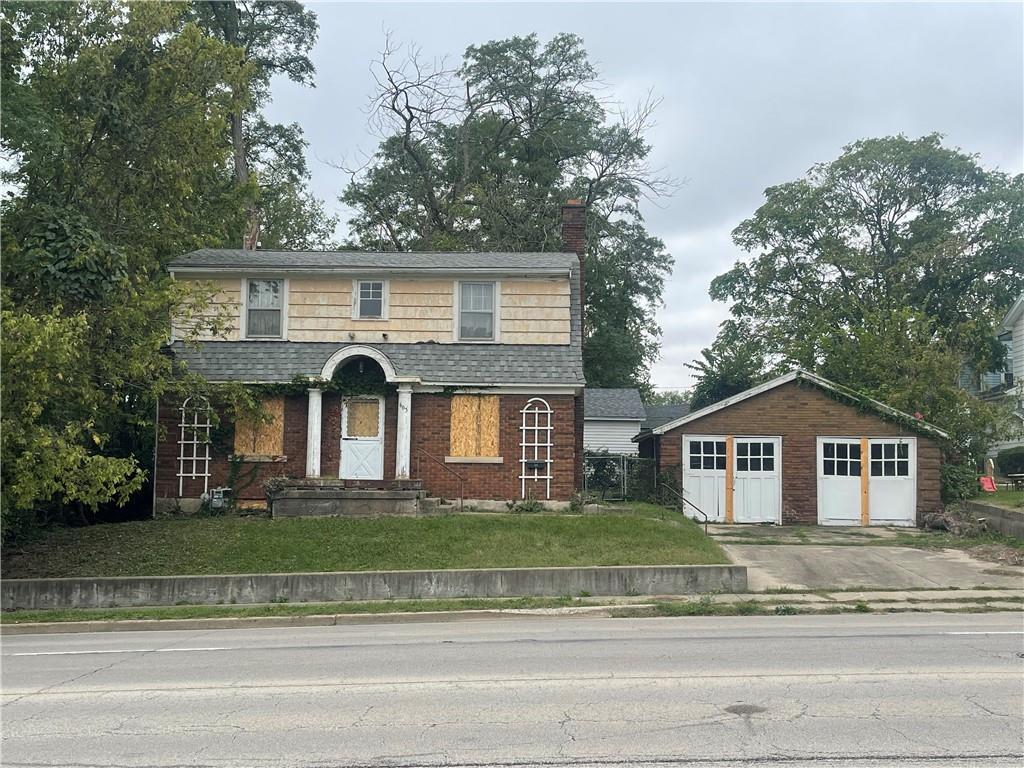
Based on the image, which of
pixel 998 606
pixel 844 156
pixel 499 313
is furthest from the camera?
pixel 844 156

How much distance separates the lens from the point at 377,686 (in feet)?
28.1

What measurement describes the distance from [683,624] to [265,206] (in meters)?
33.0

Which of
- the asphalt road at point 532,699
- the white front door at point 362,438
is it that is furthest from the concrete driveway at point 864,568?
the white front door at point 362,438

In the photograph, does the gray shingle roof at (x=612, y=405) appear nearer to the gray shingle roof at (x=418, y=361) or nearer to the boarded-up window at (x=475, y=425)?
the gray shingle roof at (x=418, y=361)

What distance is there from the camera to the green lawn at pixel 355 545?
16656 mm

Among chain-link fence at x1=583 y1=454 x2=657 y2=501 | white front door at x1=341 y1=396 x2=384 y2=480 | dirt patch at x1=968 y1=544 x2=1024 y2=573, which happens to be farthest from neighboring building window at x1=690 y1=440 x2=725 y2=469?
white front door at x1=341 y1=396 x2=384 y2=480

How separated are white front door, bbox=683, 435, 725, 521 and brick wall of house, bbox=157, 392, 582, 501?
206 inches

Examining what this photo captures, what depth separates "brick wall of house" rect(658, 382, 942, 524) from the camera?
25.2 m

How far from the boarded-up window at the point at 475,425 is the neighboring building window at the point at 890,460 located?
10908 millimetres

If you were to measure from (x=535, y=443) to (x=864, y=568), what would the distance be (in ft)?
25.3

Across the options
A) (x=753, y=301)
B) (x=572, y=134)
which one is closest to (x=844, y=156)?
(x=753, y=301)

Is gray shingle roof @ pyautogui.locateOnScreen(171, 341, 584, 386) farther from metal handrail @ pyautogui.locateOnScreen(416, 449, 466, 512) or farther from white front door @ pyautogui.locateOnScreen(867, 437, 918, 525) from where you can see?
white front door @ pyautogui.locateOnScreen(867, 437, 918, 525)

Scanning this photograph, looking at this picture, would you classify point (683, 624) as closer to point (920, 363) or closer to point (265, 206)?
point (920, 363)

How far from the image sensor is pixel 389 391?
21656 millimetres
